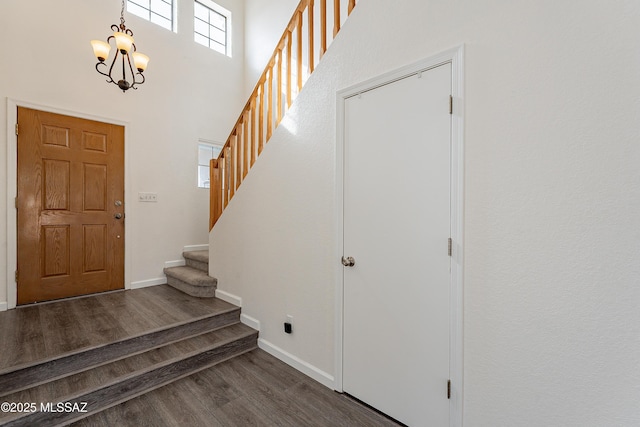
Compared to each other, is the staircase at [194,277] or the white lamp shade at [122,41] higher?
the white lamp shade at [122,41]

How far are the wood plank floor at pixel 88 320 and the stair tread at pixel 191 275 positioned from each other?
0.19 m

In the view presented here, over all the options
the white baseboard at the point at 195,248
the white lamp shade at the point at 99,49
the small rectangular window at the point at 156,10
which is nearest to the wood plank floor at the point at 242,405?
the white baseboard at the point at 195,248

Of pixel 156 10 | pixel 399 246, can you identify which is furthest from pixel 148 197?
pixel 399 246

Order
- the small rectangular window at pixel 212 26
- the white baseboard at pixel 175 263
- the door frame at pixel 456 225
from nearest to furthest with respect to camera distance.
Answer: the door frame at pixel 456 225, the white baseboard at pixel 175 263, the small rectangular window at pixel 212 26

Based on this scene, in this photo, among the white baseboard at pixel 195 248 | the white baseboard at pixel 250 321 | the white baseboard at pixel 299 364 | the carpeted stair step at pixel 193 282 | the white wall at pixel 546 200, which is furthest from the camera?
the white baseboard at pixel 195 248

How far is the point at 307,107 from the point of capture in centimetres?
238

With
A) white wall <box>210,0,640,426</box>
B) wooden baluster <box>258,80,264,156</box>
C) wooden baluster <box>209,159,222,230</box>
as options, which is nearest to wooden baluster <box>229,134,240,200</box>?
wooden baluster <box>209,159,222,230</box>

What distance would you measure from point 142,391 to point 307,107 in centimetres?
255

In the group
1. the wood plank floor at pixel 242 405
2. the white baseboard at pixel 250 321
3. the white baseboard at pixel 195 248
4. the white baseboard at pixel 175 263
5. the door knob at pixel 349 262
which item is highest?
the door knob at pixel 349 262

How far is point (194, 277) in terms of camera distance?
136 inches

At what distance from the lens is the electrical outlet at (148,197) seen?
3770 mm

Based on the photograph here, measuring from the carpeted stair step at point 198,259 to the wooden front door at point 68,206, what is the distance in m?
0.79

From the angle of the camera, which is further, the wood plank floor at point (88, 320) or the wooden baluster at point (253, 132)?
the wooden baluster at point (253, 132)

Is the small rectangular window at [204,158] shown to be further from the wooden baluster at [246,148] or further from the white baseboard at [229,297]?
the white baseboard at [229,297]
